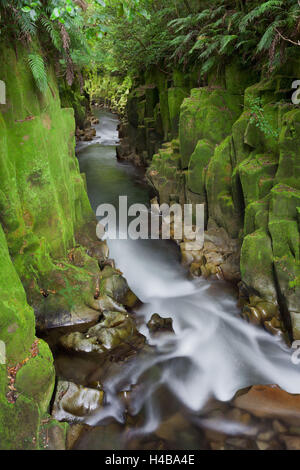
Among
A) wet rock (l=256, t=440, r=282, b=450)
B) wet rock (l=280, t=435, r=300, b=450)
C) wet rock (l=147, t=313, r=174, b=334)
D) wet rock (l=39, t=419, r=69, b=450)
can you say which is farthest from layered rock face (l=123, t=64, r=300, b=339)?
wet rock (l=39, t=419, r=69, b=450)

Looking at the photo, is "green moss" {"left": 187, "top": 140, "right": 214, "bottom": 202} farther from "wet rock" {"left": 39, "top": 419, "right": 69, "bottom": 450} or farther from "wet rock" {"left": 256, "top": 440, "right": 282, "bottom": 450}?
"wet rock" {"left": 39, "top": 419, "right": 69, "bottom": 450}

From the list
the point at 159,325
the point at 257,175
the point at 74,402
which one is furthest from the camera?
the point at 257,175

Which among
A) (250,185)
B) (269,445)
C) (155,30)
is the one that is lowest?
(269,445)

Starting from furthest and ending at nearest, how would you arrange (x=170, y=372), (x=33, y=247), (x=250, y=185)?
(x=250, y=185)
(x=33, y=247)
(x=170, y=372)

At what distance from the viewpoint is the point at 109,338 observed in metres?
6.20

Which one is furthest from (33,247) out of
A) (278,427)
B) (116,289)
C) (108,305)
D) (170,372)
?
(278,427)

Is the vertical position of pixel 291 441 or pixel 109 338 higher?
pixel 109 338

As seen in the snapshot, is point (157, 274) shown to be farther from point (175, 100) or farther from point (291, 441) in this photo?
point (175, 100)

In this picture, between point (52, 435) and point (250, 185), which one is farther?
point (250, 185)

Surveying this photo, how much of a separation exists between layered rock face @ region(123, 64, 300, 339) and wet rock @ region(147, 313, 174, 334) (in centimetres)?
191

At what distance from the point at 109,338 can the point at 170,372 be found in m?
1.40

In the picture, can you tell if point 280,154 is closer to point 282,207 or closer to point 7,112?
point 282,207

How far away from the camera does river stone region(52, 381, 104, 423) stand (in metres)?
4.68

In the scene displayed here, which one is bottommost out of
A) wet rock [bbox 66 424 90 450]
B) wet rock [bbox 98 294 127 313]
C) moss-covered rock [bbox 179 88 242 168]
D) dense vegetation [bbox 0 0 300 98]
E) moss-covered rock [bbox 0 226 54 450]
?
wet rock [bbox 66 424 90 450]
